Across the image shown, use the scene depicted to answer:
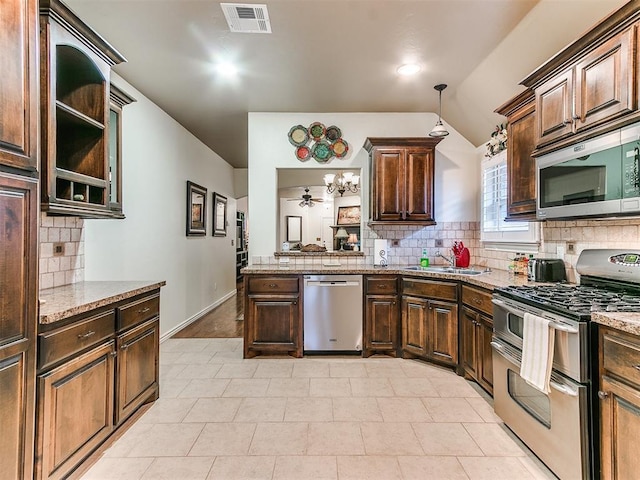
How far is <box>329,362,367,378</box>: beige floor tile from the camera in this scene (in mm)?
3055

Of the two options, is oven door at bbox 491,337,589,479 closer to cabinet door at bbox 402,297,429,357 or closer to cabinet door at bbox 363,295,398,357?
cabinet door at bbox 402,297,429,357

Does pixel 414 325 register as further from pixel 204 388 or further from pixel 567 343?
pixel 204 388

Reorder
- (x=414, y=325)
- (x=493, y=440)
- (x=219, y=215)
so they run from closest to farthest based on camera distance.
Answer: (x=493, y=440), (x=414, y=325), (x=219, y=215)

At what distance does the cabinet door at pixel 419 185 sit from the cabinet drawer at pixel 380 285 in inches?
29.2

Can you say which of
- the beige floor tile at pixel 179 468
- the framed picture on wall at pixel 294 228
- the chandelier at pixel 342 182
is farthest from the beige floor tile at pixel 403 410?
the framed picture on wall at pixel 294 228

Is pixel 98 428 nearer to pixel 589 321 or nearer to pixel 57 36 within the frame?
pixel 57 36

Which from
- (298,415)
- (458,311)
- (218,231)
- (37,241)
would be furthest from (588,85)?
(218,231)

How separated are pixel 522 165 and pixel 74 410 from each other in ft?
10.9

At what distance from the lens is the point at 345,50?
108 inches

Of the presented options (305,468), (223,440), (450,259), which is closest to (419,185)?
(450,259)

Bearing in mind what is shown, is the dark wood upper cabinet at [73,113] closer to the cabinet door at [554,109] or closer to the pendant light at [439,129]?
the pendant light at [439,129]

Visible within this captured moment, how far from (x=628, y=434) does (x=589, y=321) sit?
1.49ft

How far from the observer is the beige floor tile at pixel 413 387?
8.81ft

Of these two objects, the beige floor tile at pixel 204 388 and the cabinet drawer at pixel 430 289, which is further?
the cabinet drawer at pixel 430 289
